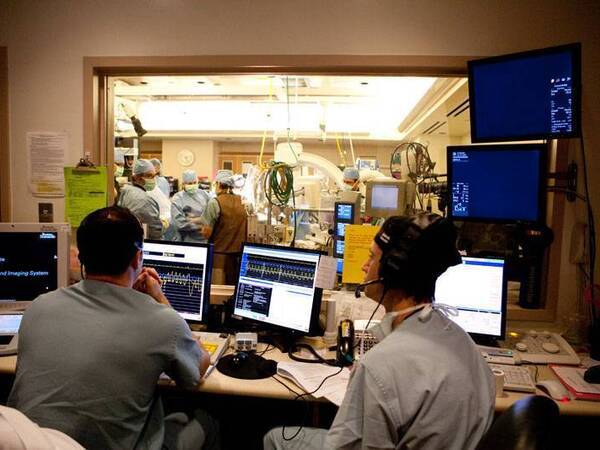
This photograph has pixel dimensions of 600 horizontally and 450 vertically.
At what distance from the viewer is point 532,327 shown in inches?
83.7

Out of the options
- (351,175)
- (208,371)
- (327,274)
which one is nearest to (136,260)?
(208,371)

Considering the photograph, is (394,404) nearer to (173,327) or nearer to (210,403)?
(173,327)

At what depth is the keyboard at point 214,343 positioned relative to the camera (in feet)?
5.77

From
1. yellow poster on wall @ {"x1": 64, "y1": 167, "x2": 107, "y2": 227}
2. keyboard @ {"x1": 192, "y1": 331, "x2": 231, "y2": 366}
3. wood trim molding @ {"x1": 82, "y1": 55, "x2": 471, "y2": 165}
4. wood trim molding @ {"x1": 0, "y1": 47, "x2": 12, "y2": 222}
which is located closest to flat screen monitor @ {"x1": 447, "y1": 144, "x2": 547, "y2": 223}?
wood trim molding @ {"x1": 82, "y1": 55, "x2": 471, "y2": 165}

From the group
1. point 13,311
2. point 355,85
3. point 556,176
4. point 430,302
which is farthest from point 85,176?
point 355,85

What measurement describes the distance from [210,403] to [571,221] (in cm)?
213

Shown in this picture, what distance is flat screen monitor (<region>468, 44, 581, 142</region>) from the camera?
1.71 meters

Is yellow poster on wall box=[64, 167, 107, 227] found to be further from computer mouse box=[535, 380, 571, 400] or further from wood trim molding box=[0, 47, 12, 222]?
computer mouse box=[535, 380, 571, 400]

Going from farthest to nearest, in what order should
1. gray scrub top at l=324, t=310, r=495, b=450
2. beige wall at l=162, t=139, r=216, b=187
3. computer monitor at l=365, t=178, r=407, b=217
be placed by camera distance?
beige wall at l=162, t=139, r=216, b=187
computer monitor at l=365, t=178, r=407, b=217
gray scrub top at l=324, t=310, r=495, b=450

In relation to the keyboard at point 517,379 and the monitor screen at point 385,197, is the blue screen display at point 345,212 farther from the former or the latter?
the keyboard at point 517,379

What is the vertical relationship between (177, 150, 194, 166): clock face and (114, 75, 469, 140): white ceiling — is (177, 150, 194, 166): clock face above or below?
below

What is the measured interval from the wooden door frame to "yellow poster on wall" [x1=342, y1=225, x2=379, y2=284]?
78 cm

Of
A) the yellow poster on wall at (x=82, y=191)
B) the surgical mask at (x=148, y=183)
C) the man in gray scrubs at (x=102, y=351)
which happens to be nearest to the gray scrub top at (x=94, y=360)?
the man in gray scrubs at (x=102, y=351)

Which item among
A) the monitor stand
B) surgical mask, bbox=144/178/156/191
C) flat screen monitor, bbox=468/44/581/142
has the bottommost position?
the monitor stand
